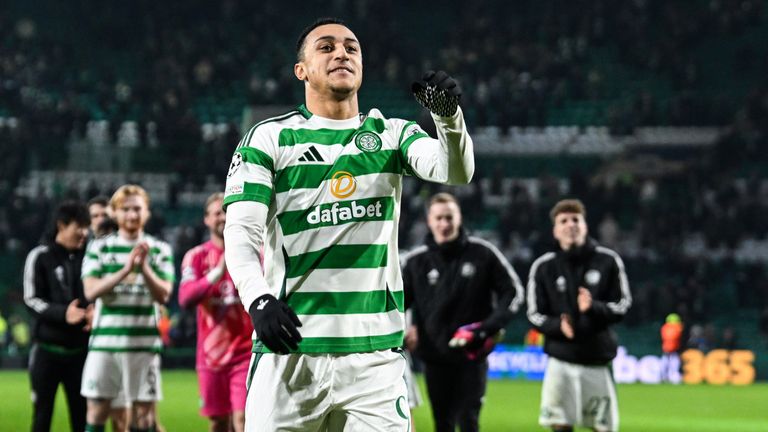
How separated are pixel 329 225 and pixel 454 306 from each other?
176 inches

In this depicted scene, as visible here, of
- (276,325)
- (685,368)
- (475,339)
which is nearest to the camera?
(276,325)

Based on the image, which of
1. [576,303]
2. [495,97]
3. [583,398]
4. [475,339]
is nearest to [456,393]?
[475,339]

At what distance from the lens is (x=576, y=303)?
323 inches

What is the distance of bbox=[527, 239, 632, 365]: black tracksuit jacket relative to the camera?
7.99m

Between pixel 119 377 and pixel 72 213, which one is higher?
pixel 72 213

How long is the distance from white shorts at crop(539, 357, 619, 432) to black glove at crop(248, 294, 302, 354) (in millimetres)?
4991

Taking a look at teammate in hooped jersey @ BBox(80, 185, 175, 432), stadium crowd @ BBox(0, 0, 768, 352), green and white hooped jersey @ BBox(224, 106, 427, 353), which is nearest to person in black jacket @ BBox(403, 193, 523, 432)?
teammate in hooped jersey @ BBox(80, 185, 175, 432)

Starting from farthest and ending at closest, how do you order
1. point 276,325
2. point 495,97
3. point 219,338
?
point 495,97
point 219,338
point 276,325

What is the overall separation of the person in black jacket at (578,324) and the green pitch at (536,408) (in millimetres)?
3947

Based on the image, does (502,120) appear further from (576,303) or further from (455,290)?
(455,290)

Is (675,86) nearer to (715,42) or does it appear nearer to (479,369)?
(715,42)

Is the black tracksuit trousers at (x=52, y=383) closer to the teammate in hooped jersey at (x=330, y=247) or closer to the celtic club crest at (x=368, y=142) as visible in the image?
the teammate in hooped jersey at (x=330, y=247)

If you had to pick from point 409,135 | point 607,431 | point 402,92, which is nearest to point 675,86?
point 402,92

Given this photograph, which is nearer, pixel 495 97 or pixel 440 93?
pixel 440 93
